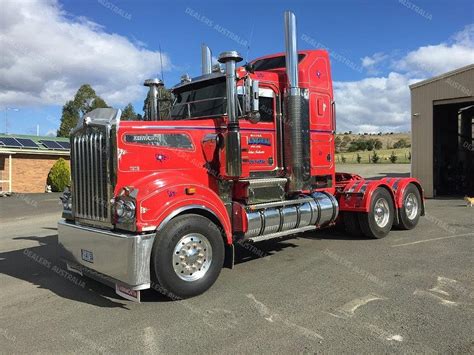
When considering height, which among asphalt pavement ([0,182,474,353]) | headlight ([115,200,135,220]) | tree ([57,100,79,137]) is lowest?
asphalt pavement ([0,182,474,353])

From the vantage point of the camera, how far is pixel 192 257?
5516mm

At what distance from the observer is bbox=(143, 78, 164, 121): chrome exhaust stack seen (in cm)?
796

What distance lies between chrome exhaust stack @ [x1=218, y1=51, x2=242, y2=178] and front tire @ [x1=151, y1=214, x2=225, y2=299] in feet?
3.02

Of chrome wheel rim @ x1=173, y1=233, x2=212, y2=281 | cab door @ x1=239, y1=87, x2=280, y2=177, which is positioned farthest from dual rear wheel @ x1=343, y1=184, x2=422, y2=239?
→ chrome wheel rim @ x1=173, y1=233, x2=212, y2=281

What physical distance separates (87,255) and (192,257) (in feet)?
4.45

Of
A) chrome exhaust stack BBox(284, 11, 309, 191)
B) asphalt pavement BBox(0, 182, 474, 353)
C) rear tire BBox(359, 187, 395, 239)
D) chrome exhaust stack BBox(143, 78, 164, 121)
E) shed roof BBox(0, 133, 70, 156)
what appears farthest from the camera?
shed roof BBox(0, 133, 70, 156)

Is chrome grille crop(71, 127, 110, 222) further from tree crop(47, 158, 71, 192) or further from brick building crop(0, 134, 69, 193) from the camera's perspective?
tree crop(47, 158, 71, 192)

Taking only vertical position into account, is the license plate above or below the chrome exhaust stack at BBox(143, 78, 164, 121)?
below

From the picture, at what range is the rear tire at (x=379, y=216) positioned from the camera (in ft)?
29.0

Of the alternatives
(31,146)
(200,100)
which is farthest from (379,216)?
(31,146)

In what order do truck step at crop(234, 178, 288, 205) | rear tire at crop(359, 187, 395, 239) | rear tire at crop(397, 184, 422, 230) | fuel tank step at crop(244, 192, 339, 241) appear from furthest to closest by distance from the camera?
rear tire at crop(397, 184, 422, 230), rear tire at crop(359, 187, 395, 239), truck step at crop(234, 178, 288, 205), fuel tank step at crop(244, 192, 339, 241)

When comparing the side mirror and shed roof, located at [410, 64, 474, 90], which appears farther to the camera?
shed roof, located at [410, 64, 474, 90]

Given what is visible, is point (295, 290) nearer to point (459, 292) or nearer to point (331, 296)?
point (331, 296)

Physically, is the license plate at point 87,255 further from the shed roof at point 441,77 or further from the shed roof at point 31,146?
the shed roof at point 31,146
